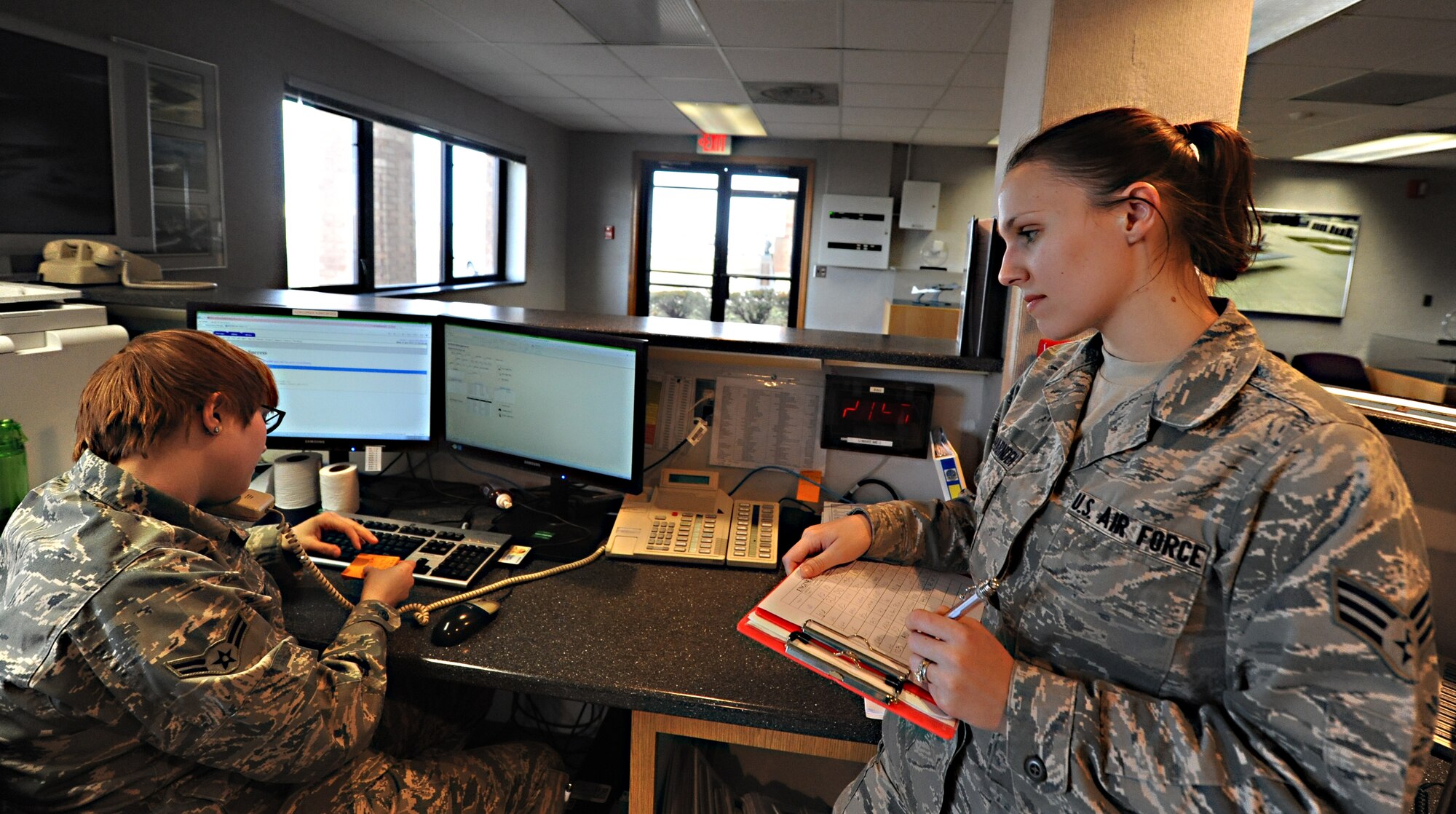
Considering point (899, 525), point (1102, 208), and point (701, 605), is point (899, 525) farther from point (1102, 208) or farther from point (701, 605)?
point (1102, 208)

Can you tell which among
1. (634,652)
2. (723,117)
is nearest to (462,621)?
(634,652)

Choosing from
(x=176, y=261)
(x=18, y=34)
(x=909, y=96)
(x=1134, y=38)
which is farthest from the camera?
(x=909, y=96)

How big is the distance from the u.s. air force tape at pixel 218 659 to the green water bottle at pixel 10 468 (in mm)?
884

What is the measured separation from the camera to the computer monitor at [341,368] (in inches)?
62.4

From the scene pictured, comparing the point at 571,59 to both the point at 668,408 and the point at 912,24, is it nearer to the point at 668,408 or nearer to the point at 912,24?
the point at 912,24

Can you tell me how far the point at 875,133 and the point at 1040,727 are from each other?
6.62 meters

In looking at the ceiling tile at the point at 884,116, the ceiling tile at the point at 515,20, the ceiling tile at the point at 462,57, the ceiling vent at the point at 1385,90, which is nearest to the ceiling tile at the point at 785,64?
the ceiling tile at the point at 515,20

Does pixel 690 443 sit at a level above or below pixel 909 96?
below

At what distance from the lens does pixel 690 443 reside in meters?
1.72

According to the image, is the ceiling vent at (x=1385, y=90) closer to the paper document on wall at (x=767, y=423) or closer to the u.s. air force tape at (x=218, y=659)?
the paper document on wall at (x=767, y=423)

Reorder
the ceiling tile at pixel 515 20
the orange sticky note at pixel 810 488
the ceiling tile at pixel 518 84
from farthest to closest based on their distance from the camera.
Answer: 1. the ceiling tile at pixel 518 84
2. the ceiling tile at pixel 515 20
3. the orange sticky note at pixel 810 488

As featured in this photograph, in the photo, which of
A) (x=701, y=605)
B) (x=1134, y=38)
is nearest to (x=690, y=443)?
(x=701, y=605)

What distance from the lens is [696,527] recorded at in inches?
60.0

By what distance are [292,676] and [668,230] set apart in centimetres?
729
